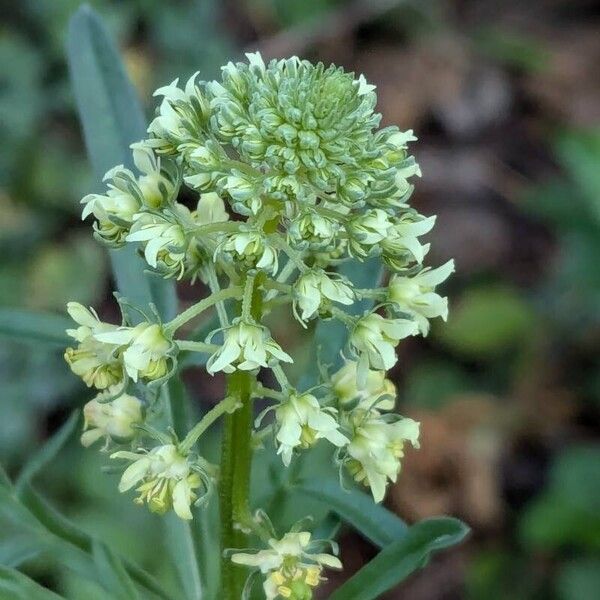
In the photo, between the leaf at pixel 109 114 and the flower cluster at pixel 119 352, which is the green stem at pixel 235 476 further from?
the leaf at pixel 109 114

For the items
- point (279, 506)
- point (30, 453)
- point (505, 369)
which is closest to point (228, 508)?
point (279, 506)

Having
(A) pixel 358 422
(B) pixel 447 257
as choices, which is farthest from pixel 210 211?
(B) pixel 447 257

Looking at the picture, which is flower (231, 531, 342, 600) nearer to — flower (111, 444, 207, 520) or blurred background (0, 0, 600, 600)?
flower (111, 444, 207, 520)

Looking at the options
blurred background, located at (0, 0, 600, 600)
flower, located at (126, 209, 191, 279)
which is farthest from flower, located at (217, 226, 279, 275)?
blurred background, located at (0, 0, 600, 600)

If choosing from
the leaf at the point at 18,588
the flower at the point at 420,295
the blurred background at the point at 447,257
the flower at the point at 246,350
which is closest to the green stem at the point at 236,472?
the flower at the point at 246,350

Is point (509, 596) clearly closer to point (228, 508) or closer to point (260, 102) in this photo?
point (228, 508)

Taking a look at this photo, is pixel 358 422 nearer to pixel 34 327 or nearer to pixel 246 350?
pixel 246 350
